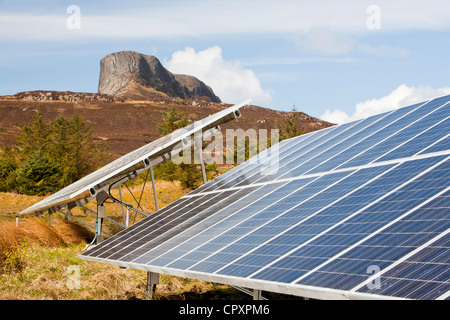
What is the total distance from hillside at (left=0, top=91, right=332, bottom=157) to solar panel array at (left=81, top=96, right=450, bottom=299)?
338 feet

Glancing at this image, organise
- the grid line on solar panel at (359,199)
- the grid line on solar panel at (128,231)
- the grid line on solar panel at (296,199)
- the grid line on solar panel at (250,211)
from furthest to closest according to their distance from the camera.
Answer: the grid line on solar panel at (128,231), the grid line on solar panel at (250,211), the grid line on solar panel at (296,199), the grid line on solar panel at (359,199)

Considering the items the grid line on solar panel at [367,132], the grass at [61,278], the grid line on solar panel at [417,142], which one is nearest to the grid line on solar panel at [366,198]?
the grid line on solar panel at [417,142]

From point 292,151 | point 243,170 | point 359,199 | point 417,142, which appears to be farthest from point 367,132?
point 359,199

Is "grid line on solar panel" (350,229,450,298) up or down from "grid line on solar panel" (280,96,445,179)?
down

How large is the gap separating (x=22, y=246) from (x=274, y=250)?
15.9 m

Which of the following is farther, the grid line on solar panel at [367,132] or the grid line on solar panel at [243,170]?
the grid line on solar panel at [243,170]

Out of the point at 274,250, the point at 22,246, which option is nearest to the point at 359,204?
the point at 274,250

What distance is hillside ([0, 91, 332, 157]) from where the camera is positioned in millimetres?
133375

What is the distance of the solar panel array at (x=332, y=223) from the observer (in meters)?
7.07

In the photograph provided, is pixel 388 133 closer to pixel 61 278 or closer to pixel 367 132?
pixel 367 132

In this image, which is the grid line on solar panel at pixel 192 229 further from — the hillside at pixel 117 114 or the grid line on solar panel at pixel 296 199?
the hillside at pixel 117 114

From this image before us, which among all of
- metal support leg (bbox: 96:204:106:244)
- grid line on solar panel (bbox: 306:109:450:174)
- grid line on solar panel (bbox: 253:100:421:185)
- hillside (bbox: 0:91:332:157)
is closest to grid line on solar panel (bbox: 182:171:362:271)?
grid line on solar panel (bbox: 306:109:450:174)

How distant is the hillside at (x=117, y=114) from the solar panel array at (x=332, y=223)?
10305 centimetres

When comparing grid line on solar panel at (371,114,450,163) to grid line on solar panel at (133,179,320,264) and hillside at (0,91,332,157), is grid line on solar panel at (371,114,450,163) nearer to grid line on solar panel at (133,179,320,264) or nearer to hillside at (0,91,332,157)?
grid line on solar panel at (133,179,320,264)
